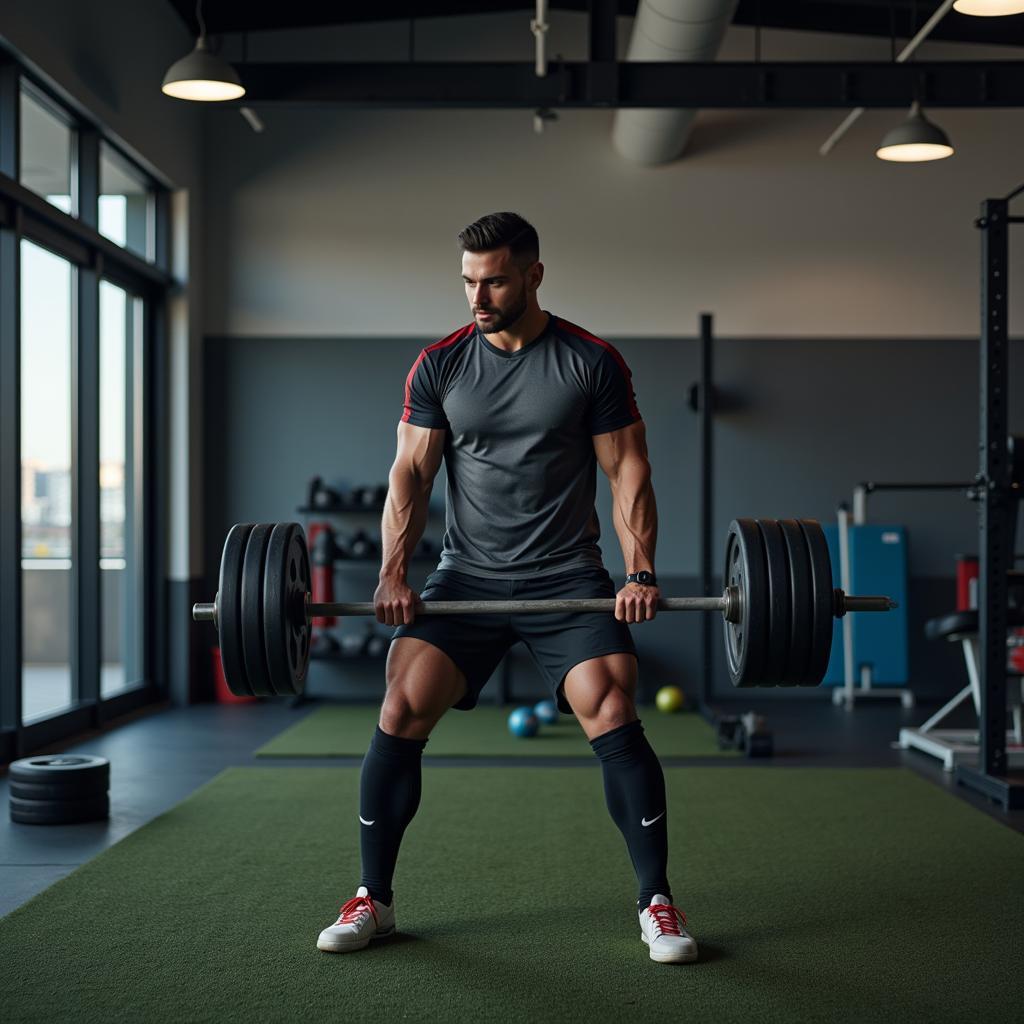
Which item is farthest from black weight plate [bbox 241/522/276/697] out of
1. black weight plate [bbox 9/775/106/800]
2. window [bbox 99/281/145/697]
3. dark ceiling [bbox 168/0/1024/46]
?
dark ceiling [bbox 168/0/1024/46]

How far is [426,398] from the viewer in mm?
2633

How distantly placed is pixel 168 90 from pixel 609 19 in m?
1.75

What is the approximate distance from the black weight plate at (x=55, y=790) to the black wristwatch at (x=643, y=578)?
200cm

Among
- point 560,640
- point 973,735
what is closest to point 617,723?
point 560,640

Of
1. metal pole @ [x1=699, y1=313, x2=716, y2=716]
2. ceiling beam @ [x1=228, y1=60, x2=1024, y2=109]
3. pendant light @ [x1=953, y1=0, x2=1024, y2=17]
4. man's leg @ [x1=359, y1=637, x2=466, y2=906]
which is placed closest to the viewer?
man's leg @ [x1=359, y1=637, x2=466, y2=906]

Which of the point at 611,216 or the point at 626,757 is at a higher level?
the point at 611,216

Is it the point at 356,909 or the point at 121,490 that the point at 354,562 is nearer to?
the point at 121,490

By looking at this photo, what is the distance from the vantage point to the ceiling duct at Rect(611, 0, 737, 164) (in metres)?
4.96

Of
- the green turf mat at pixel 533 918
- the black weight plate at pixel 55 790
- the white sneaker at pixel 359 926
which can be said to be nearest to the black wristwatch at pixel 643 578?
the green turf mat at pixel 533 918

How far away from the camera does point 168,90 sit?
14.9 ft

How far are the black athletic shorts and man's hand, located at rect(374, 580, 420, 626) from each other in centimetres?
3

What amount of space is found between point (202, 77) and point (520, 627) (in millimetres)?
2800

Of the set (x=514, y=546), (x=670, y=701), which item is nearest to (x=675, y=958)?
(x=514, y=546)

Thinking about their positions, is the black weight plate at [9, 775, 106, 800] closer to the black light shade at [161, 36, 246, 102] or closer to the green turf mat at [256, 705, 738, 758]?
the green turf mat at [256, 705, 738, 758]
